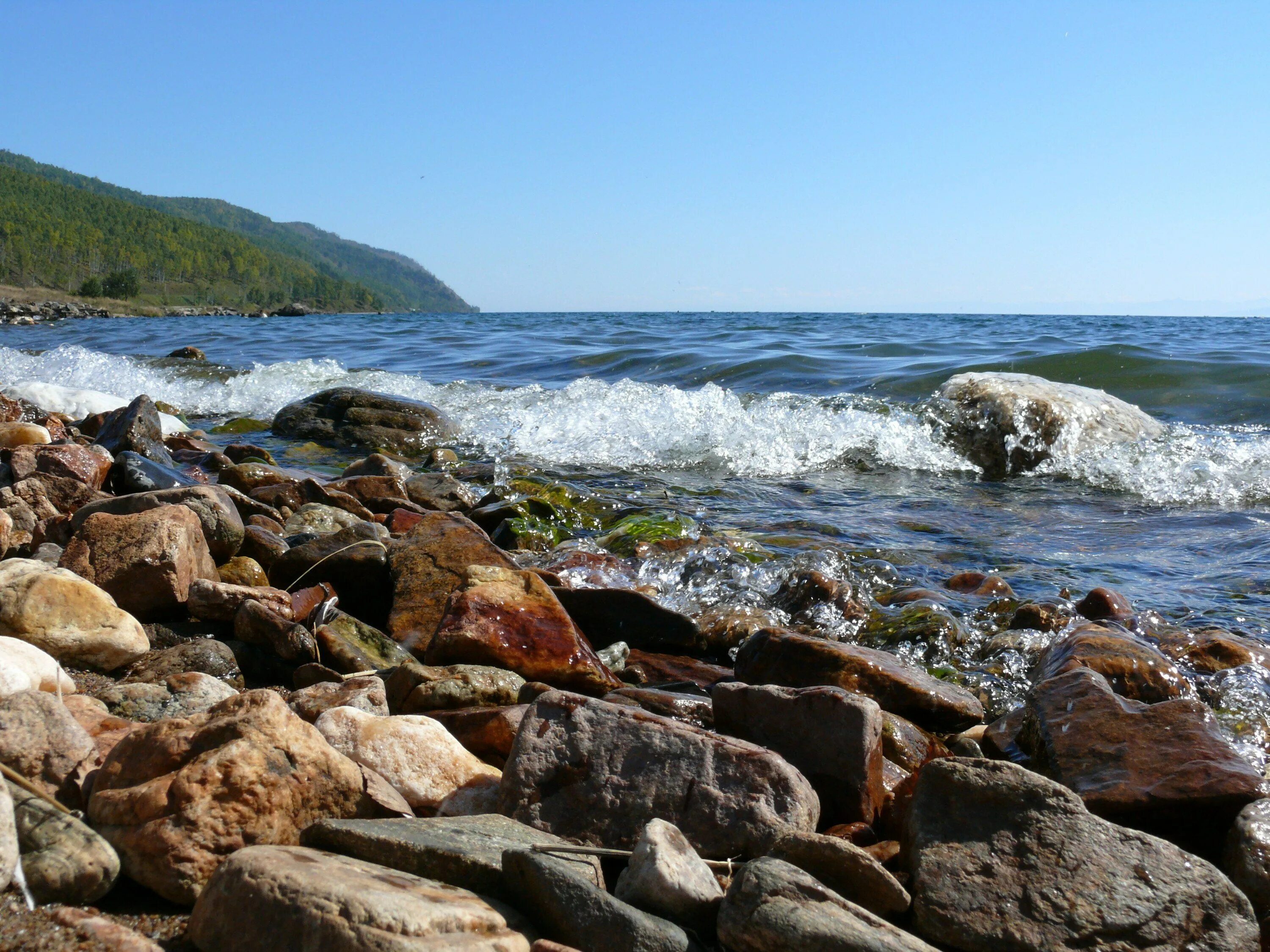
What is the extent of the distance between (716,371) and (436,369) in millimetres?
4350

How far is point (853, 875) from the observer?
65.2 inches

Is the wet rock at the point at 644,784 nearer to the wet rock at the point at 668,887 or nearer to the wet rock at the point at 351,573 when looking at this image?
the wet rock at the point at 668,887

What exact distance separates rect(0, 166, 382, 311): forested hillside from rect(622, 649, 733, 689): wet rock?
11054 cm

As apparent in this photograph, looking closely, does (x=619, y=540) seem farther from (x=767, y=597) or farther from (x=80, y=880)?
(x=80, y=880)

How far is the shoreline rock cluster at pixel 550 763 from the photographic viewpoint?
4.87 ft

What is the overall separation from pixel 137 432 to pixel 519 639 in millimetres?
4167

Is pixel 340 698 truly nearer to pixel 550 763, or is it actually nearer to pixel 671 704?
pixel 550 763

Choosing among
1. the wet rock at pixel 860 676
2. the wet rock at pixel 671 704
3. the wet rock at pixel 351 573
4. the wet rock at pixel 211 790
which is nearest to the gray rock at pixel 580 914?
the wet rock at pixel 211 790

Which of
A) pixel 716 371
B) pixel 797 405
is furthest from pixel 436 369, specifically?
pixel 797 405

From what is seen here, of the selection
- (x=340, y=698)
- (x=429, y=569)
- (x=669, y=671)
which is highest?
(x=429, y=569)

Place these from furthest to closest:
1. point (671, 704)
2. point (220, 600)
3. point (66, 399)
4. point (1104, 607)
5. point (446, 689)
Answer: point (66, 399) < point (1104, 607) < point (220, 600) < point (671, 704) < point (446, 689)

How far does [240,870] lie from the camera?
1378 millimetres

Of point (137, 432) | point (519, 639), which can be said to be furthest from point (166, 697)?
point (137, 432)

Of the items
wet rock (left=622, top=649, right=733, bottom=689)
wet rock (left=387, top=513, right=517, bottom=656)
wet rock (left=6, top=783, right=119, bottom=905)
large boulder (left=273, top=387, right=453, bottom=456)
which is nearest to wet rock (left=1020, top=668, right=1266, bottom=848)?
wet rock (left=622, top=649, right=733, bottom=689)
